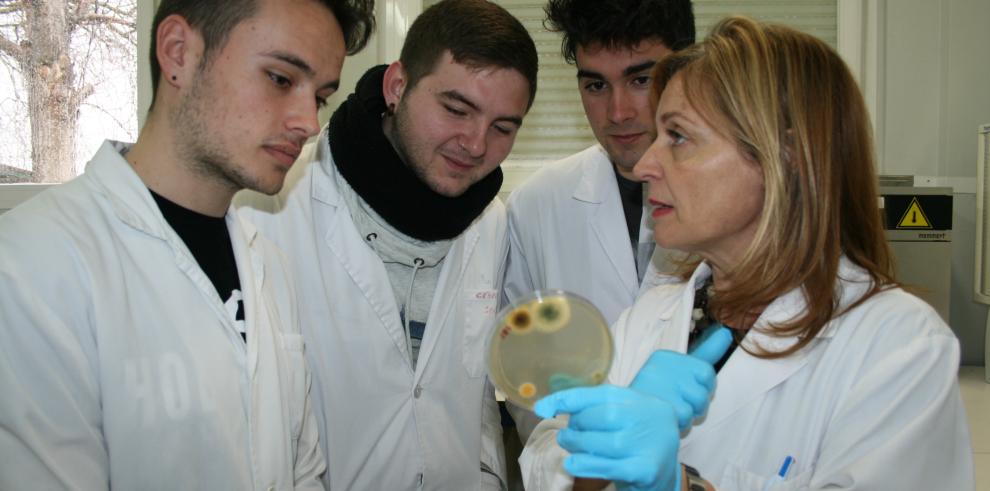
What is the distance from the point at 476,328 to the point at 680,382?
2.71 ft

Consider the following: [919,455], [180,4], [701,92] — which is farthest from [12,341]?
[919,455]

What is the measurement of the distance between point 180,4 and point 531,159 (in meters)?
2.28

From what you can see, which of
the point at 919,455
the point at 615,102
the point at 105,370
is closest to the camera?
the point at 919,455

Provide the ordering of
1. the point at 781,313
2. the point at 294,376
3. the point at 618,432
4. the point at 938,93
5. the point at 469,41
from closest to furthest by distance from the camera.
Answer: the point at 618,432
the point at 781,313
the point at 294,376
the point at 469,41
the point at 938,93

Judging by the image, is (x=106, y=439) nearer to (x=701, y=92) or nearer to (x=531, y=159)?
(x=701, y=92)

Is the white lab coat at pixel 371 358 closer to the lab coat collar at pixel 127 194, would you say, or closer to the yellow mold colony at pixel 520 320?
the lab coat collar at pixel 127 194

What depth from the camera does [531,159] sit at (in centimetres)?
339

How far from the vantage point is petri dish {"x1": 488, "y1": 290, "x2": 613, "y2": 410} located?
0.89 m

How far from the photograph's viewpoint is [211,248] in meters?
1.27

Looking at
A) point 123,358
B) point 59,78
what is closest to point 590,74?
point 123,358

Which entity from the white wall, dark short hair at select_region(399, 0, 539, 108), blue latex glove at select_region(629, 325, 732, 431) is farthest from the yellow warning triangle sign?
blue latex glove at select_region(629, 325, 732, 431)

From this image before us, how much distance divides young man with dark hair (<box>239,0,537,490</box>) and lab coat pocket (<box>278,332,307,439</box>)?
21cm

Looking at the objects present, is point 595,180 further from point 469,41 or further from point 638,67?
point 469,41

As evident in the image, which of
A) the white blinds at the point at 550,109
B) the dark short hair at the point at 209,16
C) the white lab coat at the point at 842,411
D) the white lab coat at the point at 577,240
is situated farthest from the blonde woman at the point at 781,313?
the white blinds at the point at 550,109
